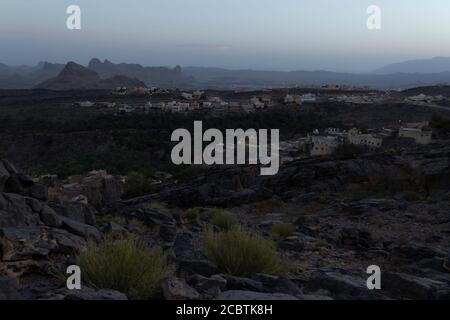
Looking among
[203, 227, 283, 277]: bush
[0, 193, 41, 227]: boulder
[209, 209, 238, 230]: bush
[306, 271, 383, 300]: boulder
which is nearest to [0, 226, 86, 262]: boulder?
[0, 193, 41, 227]: boulder

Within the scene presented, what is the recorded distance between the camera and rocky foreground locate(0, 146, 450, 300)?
226 inches

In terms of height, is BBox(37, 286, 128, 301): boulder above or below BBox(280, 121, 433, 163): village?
above

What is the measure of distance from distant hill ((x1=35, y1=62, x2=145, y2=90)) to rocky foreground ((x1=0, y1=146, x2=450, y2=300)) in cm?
15898

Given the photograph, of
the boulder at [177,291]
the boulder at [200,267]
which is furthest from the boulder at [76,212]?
the boulder at [177,291]

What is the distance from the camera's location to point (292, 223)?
1241 centimetres

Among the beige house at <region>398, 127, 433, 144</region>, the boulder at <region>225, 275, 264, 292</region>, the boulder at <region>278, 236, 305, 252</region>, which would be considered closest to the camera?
the boulder at <region>225, 275, 264, 292</region>

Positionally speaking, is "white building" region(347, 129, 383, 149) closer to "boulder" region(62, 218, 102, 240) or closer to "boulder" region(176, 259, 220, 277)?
"boulder" region(62, 218, 102, 240)

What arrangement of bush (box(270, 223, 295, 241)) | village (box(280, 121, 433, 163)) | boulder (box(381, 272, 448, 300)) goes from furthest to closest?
village (box(280, 121, 433, 163))
bush (box(270, 223, 295, 241))
boulder (box(381, 272, 448, 300))

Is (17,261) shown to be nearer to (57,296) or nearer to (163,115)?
(57,296)

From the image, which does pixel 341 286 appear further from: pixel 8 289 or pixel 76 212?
pixel 76 212

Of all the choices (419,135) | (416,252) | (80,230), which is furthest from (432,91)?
(80,230)

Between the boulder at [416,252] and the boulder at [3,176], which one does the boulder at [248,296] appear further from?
the boulder at [3,176]
